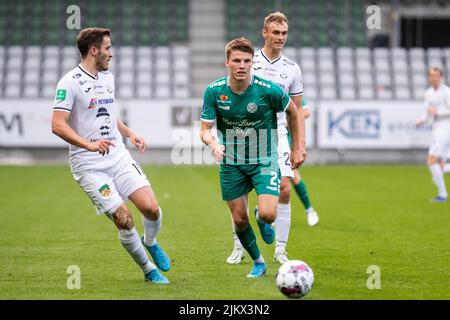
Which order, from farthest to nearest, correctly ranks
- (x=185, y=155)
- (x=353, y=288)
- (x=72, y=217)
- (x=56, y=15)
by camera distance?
(x=56, y=15)
(x=185, y=155)
(x=72, y=217)
(x=353, y=288)

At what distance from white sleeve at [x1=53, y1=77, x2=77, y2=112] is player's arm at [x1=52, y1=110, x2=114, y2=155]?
0.16 ft

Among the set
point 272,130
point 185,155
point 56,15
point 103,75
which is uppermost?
point 56,15

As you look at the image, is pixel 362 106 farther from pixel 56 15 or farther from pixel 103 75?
pixel 103 75

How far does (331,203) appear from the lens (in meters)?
16.1

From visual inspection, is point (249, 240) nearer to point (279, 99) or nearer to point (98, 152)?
point (279, 99)

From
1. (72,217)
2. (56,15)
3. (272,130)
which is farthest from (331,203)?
(56,15)

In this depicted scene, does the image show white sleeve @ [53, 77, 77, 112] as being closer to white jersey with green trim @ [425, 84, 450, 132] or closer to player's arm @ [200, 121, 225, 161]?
player's arm @ [200, 121, 225, 161]

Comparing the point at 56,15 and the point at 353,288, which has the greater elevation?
the point at 56,15

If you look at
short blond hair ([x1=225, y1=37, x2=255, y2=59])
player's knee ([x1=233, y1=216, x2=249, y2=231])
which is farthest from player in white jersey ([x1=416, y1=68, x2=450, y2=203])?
short blond hair ([x1=225, y1=37, x2=255, y2=59])

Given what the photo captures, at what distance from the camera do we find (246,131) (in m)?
8.33

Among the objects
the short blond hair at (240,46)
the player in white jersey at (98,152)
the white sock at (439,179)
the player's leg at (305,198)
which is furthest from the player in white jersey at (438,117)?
the player in white jersey at (98,152)

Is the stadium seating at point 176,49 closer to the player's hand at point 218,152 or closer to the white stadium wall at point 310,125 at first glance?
the white stadium wall at point 310,125

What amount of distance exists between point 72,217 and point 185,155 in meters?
12.7

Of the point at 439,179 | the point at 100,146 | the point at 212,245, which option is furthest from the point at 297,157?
the point at 439,179
